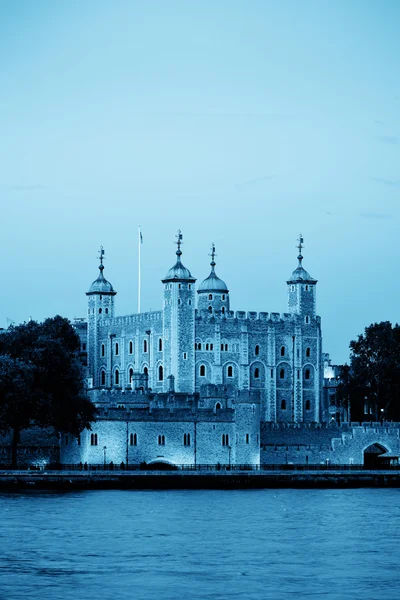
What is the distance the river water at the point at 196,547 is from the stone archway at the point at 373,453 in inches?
792

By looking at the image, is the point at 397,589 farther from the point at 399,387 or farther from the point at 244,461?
the point at 399,387

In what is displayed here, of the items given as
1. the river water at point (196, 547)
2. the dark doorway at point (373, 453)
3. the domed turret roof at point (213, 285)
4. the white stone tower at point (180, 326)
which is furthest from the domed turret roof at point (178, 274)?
the river water at point (196, 547)

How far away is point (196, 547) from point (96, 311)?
6493 cm

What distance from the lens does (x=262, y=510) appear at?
69.8 metres

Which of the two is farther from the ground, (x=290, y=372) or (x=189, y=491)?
(x=290, y=372)

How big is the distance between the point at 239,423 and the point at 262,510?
22.0m

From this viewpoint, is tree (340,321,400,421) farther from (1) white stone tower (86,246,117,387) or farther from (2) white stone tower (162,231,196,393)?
(1) white stone tower (86,246,117,387)

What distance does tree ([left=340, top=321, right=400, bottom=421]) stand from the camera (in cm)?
10762

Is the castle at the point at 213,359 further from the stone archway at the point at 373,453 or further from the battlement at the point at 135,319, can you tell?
the stone archway at the point at 373,453

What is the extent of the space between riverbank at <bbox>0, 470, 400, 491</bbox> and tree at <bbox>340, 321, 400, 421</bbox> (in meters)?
16.9

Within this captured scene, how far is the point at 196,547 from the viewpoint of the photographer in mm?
54938

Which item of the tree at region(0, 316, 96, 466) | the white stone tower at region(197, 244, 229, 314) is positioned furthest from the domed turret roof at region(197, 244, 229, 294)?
the tree at region(0, 316, 96, 466)

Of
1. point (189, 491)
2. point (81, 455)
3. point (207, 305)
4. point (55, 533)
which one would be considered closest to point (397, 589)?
point (55, 533)

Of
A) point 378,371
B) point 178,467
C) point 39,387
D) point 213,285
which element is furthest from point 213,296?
point 39,387
